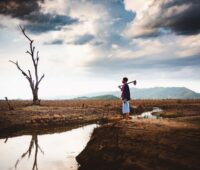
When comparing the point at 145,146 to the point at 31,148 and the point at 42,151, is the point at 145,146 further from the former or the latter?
the point at 31,148

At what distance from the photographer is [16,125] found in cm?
3247

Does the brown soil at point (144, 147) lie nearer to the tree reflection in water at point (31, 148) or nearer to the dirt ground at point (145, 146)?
the dirt ground at point (145, 146)

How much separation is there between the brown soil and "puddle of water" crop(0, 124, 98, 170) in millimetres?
1845

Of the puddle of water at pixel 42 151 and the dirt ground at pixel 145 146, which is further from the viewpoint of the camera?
the puddle of water at pixel 42 151

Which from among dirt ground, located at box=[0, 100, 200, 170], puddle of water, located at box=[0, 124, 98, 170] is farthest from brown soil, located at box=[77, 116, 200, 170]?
puddle of water, located at box=[0, 124, 98, 170]

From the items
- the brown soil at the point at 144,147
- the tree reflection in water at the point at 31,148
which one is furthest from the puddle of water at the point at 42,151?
the brown soil at the point at 144,147

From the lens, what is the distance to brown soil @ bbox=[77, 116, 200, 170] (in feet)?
36.7

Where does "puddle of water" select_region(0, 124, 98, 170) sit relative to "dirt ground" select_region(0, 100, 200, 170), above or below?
below

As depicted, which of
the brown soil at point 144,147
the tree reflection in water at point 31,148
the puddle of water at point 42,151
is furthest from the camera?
the tree reflection in water at point 31,148

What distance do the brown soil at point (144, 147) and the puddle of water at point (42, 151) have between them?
1.84 metres

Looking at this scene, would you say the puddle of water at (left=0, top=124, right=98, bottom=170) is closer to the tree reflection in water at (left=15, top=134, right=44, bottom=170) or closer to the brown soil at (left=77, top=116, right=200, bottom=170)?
the tree reflection in water at (left=15, top=134, right=44, bottom=170)

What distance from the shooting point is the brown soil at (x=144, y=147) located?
11.2 metres

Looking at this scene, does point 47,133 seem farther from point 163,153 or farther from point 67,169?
point 163,153

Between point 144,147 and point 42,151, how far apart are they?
1159 centimetres
